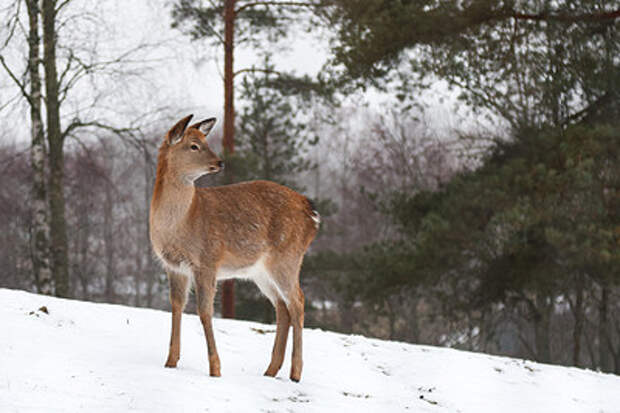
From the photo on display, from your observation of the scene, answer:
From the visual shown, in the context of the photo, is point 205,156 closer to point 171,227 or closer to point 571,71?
point 171,227

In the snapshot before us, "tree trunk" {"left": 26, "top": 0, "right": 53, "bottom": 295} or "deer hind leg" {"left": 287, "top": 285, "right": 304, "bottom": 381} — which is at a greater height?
"tree trunk" {"left": 26, "top": 0, "right": 53, "bottom": 295}

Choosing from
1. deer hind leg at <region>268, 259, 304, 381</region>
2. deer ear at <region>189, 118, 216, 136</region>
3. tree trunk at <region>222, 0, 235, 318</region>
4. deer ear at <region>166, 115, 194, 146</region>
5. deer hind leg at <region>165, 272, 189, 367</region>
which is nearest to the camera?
deer ear at <region>166, 115, 194, 146</region>

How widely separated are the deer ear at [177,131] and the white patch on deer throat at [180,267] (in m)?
0.96

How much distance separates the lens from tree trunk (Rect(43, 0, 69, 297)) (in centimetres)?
1381

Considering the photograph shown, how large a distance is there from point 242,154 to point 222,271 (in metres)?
11.4

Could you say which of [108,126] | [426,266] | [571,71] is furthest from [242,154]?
[571,71]

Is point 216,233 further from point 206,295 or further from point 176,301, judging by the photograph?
point 176,301

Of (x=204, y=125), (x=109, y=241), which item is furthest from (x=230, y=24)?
(x=109, y=241)

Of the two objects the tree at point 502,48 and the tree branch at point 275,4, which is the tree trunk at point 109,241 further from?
the tree at point 502,48

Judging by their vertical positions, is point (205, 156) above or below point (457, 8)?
below

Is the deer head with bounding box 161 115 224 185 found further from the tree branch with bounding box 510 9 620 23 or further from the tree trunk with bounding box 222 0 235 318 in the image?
the tree trunk with bounding box 222 0 235 318

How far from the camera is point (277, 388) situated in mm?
6066

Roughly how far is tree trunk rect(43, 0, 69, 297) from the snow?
5.88m

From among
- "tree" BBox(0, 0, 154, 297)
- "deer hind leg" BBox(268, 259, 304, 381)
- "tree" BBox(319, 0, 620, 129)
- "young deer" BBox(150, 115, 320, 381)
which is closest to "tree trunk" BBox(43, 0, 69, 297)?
"tree" BBox(0, 0, 154, 297)
